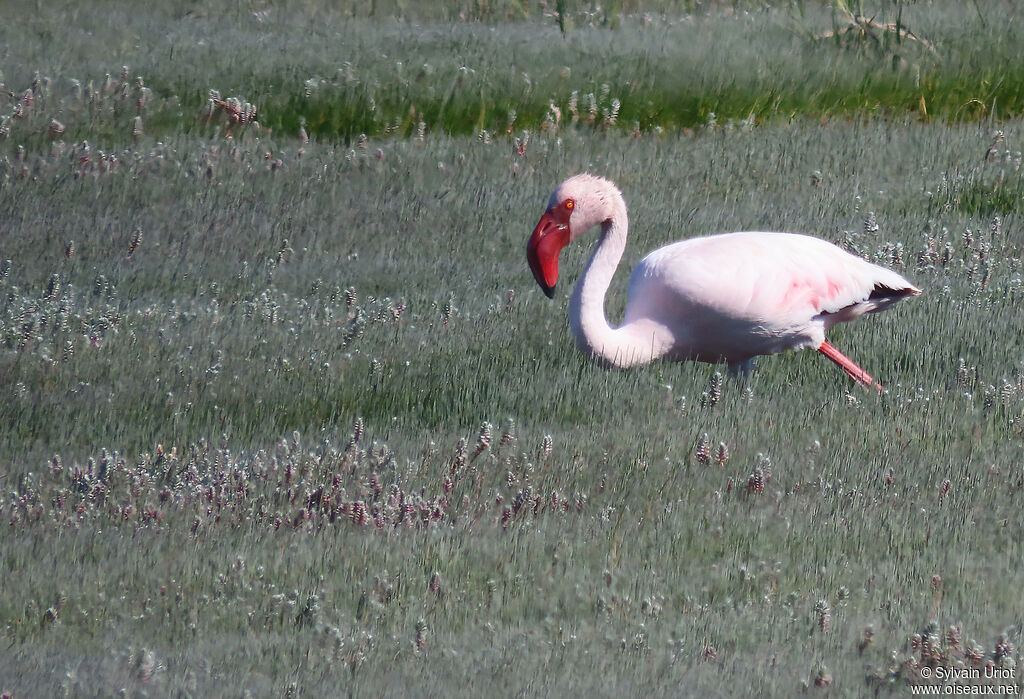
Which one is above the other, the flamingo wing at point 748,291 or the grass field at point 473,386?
the flamingo wing at point 748,291

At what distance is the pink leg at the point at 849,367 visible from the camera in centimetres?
641

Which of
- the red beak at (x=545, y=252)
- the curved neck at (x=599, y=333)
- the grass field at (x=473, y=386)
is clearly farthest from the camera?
the red beak at (x=545, y=252)

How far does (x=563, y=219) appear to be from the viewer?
6594 mm

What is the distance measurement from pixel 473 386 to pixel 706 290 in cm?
118

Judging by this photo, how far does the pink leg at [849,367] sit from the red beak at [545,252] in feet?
4.64

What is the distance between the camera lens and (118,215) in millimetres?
9578

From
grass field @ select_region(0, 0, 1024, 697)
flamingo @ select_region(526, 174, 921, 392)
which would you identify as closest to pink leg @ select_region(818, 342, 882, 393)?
flamingo @ select_region(526, 174, 921, 392)

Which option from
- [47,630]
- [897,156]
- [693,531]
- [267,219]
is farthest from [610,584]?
[897,156]

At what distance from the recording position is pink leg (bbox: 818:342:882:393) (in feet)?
21.0

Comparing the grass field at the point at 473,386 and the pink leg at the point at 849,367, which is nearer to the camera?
the grass field at the point at 473,386

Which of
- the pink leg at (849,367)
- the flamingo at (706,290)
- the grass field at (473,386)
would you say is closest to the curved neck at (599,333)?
the flamingo at (706,290)

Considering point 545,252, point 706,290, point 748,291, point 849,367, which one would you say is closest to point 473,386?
point 545,252

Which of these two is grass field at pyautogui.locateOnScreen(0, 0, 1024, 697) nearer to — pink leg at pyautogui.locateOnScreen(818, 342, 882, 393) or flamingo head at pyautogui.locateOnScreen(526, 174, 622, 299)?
pink leg at pyautogui.locateOnScreen(818, 342, 882, 393)

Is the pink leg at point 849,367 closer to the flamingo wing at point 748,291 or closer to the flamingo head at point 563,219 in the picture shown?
the flamingo wing at point 748,291
